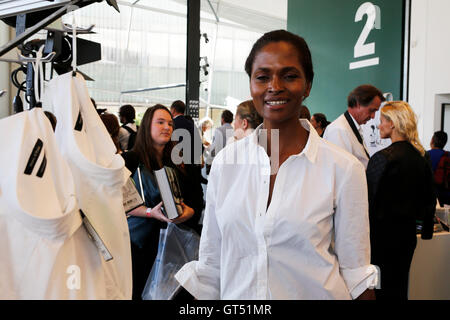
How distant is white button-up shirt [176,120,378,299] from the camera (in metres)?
1.17

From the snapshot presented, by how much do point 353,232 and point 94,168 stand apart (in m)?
0.75

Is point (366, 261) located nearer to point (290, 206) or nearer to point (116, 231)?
point (290, 206)

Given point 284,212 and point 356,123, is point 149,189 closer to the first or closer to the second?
point 284,212

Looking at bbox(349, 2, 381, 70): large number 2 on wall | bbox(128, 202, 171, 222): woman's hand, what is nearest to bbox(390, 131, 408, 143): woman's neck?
bbox(128, 202, 171, 222): woman's hand

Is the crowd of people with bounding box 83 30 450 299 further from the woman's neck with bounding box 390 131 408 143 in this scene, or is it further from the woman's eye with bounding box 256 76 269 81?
the woman's neck with bounding box 390 131 408 143

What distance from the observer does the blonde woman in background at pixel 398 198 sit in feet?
8.77

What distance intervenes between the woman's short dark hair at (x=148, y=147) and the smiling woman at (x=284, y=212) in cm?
141

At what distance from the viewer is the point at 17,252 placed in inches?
34.8

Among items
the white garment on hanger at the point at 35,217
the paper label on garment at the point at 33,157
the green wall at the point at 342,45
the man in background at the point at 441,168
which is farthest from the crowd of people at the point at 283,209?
the green wall at the point at 342,45

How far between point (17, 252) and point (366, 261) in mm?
939

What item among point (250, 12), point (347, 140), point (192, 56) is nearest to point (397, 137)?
point (347, 140)

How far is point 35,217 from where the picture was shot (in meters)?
0.85

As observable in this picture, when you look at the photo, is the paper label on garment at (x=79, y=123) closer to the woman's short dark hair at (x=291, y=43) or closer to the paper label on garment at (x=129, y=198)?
the paper label on garment at (x=129, y=198)
